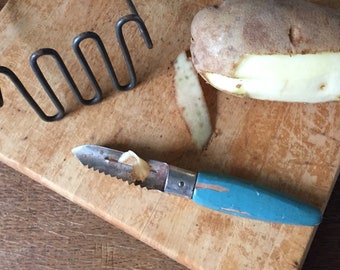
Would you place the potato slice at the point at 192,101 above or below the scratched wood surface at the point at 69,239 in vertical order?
above

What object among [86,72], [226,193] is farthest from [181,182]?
[86,72]

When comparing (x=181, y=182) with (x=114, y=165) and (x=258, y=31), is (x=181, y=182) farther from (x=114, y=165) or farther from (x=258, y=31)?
(x=258, y=31)

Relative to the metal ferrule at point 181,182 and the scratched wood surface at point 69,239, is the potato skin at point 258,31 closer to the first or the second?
the metal ferrule at point 181,182

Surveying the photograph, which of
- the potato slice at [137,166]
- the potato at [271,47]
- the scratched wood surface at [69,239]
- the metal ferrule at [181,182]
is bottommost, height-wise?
the scratched wood surface at [69,239]

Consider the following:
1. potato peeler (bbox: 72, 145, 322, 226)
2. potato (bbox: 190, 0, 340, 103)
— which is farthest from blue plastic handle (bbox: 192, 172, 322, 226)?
potato (bbox: 190, 0, 340, 103)

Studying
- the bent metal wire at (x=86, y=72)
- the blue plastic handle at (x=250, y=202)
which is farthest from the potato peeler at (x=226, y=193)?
the bent metal wire at (x=86, y=72)

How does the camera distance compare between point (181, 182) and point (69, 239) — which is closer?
point (181, 182)
